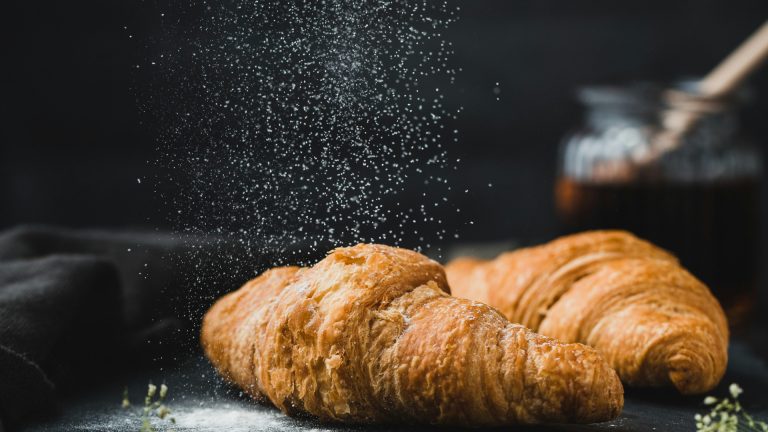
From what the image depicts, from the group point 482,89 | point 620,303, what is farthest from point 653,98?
point 482,89

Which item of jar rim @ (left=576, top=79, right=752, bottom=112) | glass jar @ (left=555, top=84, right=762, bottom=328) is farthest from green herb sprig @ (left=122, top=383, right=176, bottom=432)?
jar rim @ (left=576, top=79, right=752, bottom=112)

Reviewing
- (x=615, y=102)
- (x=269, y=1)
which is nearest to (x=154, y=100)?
(x=269, y=1)

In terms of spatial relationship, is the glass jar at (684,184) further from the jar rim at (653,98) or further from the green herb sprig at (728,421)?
the green herb sprig at (728,421)

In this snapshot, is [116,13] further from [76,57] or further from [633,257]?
[633,257]

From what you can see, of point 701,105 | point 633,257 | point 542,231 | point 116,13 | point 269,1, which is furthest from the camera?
point 542,231

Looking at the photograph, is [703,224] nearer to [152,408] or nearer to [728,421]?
[728,421]

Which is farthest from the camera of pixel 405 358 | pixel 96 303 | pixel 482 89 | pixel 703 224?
pixel 482 89

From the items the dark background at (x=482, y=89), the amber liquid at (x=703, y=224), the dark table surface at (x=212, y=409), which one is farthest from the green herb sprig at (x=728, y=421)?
the dark background at (x=482, y=89)
